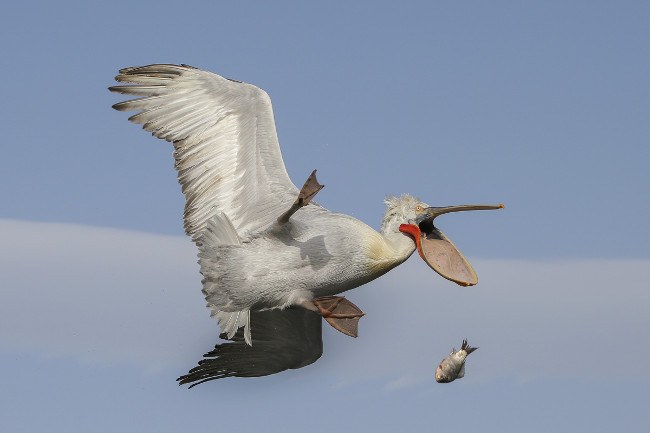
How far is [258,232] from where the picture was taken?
11805 mm

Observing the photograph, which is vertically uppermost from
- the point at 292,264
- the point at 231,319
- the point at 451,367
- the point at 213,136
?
the point at 213,136

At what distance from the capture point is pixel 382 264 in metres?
11.7

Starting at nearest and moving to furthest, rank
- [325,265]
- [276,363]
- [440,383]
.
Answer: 1. [325,265]
2. [440,383]
3. [276,363]

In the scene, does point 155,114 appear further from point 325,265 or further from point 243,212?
point 325,265

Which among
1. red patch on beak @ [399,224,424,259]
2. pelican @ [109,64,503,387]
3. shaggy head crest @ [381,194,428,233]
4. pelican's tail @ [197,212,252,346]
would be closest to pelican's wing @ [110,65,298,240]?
pelican @ [109,64,503,387]

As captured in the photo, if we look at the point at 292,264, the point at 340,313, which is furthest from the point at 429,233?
the point at 292,264

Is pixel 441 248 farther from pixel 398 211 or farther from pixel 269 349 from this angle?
pixel 269 349

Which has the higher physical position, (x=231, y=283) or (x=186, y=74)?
(x=186, y=74)

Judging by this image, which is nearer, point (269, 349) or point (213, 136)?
point (213, 136)

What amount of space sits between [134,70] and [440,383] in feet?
12.8

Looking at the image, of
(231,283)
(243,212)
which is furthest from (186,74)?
(231,283)

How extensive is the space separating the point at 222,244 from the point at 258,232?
1.03 feet

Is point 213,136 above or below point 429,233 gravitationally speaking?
above

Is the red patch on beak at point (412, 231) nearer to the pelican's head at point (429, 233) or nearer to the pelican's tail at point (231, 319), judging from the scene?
the pelican's head at point (429, 233)
